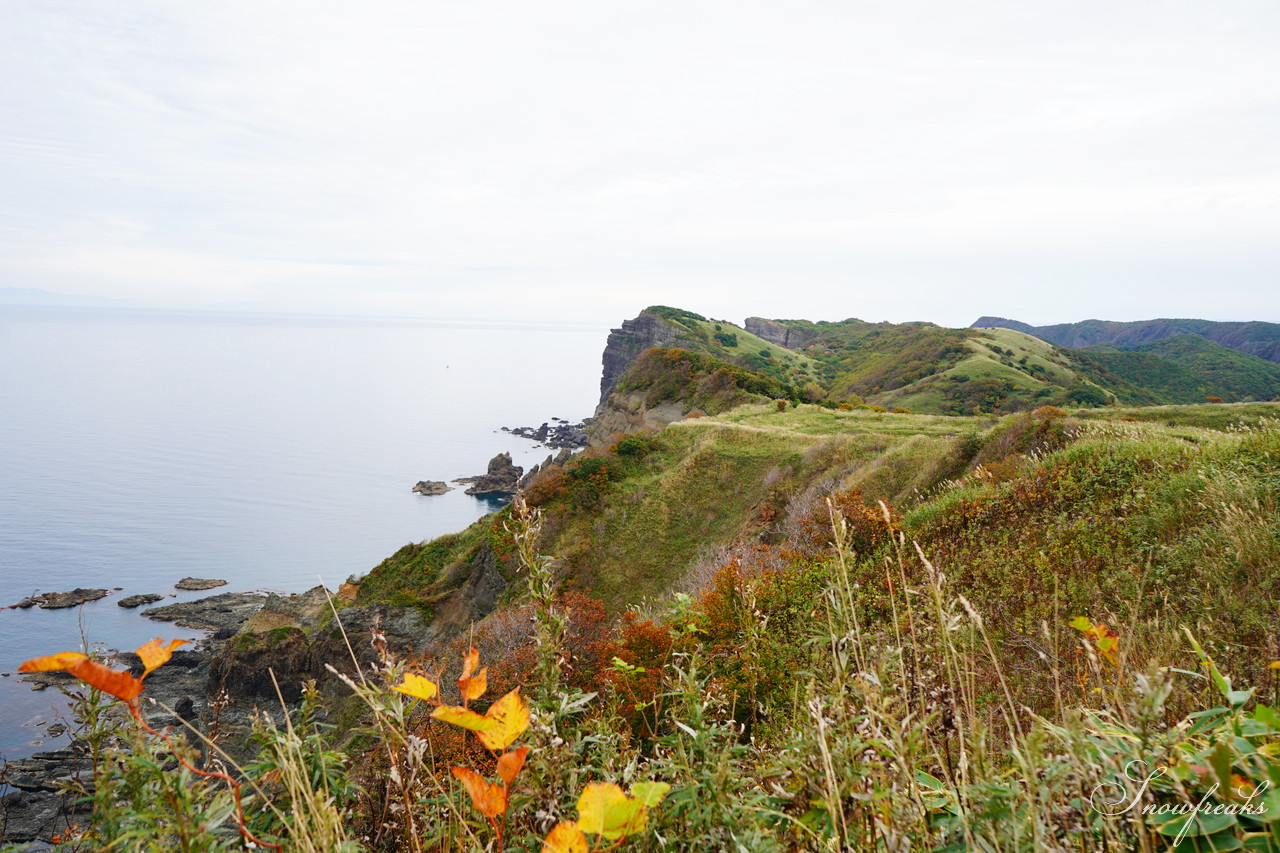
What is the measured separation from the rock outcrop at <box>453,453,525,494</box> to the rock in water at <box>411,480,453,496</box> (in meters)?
3.19

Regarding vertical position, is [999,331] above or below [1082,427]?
above

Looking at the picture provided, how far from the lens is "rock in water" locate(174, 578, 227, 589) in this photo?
50.9 metres

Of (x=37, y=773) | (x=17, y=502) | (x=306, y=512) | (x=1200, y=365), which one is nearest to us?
(x=37, y=773)

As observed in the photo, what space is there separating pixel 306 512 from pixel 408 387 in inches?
4786

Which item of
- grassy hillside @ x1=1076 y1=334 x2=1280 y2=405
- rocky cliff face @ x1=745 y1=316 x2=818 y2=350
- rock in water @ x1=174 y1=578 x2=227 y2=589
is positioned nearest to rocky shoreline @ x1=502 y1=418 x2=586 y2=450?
rock in water @ x1=174 y1=578 x2=227 y2=589

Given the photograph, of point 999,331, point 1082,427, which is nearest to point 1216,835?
point 1082,427

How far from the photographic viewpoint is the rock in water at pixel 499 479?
8181 cm

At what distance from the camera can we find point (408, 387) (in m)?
186

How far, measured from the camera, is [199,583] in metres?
51.3

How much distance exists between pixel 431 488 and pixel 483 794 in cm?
8596

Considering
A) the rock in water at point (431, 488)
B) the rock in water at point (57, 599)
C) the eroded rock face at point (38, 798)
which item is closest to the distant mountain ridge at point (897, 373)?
the rock in water at point (431, 488)

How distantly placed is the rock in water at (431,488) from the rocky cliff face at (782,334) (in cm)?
11848

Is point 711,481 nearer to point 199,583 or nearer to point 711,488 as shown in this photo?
point 711,488

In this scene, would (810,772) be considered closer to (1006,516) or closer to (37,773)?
(1006,516)
